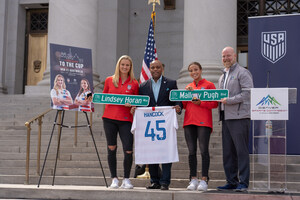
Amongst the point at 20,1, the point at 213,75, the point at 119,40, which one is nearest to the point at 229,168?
the point at 213,75

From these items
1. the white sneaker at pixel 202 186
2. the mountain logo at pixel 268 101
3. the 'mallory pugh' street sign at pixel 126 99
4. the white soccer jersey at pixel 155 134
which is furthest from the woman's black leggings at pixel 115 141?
the mountain logo at pixel 268 101

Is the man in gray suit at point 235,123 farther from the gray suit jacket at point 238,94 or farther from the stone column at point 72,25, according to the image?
the stone column at point 72,25

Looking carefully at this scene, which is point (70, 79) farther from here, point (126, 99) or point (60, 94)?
point (126, 99)

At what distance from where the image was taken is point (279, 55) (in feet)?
30.9

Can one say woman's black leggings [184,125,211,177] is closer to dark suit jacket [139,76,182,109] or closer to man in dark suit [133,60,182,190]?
man in dark suit [133,60,182,190]

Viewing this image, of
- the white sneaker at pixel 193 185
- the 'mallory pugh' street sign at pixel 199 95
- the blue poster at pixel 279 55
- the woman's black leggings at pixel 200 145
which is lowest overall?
the white sneaker at pixel 193 185

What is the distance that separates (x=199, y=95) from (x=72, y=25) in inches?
366

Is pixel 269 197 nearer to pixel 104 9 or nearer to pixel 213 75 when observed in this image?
pixel 213 75

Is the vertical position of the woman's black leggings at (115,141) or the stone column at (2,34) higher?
the stone column at (2,34)

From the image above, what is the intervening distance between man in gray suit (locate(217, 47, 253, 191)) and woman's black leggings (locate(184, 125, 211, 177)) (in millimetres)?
340

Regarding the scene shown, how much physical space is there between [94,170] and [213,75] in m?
5.89

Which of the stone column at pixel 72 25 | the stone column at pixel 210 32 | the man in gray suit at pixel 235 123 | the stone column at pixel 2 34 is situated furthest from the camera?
the stone column at pixel 2 34

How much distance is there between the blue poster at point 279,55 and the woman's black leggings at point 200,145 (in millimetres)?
2007

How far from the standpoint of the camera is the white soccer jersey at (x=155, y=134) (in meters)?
8.22
